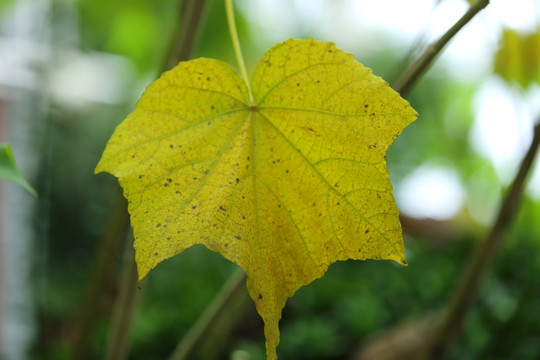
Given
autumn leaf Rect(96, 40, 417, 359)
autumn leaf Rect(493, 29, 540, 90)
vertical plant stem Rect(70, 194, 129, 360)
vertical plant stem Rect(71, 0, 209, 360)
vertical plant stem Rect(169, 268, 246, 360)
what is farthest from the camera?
autumn leaf Rect(493, 29, 540, 90)

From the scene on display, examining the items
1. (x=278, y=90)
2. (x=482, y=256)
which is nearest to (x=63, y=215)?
(x=482, y=256)

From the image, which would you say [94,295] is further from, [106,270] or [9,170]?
[9,170]

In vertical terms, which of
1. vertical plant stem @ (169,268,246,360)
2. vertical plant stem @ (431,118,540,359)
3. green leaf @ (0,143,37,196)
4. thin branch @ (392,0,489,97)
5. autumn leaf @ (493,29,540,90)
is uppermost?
autumn leaf @ (493,29,540,90)

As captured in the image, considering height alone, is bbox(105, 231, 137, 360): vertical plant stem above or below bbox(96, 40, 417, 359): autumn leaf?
above

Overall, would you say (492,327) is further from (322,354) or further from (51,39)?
(51,39)

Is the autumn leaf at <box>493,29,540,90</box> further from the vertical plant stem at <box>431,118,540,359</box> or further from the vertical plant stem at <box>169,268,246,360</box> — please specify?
the vertical plant stem at <box>169,268,246,360</box>

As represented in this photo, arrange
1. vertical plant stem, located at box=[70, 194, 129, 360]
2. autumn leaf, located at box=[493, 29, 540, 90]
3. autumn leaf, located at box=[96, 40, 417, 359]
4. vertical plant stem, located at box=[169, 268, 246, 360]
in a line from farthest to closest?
autumn leaf, located at box=[493, 29, 540, 90] < vertical plant stem, located at box=[70, 194, 129, 360] < vertical plant stem, located at box=[169, 268, 246, 360] < autumn leaf, located at box=[96, 40, 417, 359]

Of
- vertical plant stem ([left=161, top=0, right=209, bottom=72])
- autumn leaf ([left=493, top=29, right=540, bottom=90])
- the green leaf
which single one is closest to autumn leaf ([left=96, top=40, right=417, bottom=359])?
the green leaf
